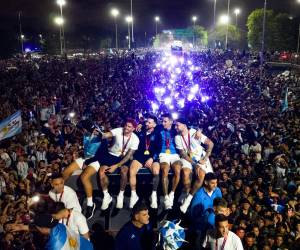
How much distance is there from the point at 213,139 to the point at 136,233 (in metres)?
8.65

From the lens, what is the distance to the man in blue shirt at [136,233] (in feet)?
14.3

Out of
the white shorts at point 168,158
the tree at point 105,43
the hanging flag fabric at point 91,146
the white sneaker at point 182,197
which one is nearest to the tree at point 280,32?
the tree at point 105,43

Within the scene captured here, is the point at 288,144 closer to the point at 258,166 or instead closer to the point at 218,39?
the point at 258,166

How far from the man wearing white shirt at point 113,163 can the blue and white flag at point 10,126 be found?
193cm

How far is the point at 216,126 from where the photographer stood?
13.7 metres

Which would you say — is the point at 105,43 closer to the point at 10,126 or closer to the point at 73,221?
the point at 10,126

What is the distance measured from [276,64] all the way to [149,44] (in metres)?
87.7

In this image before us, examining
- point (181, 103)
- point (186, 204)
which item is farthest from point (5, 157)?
point (181, 103)

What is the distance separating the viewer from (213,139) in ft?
41.6

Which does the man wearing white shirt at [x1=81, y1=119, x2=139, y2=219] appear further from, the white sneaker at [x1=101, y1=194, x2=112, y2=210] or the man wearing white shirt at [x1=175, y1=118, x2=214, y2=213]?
the man wearing white shirt at [x1=175, y1=118, x2=214, y2=213]

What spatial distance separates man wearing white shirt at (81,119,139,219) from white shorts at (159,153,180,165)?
0.53 metres

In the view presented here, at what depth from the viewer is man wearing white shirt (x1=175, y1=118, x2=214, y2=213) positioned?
643 centimetres

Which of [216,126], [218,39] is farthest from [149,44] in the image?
[216,126]

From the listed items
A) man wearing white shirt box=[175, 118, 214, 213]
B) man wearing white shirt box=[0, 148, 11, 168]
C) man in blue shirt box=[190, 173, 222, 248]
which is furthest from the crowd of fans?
man wearing white shirt box=[175, 118, 214, 213]
